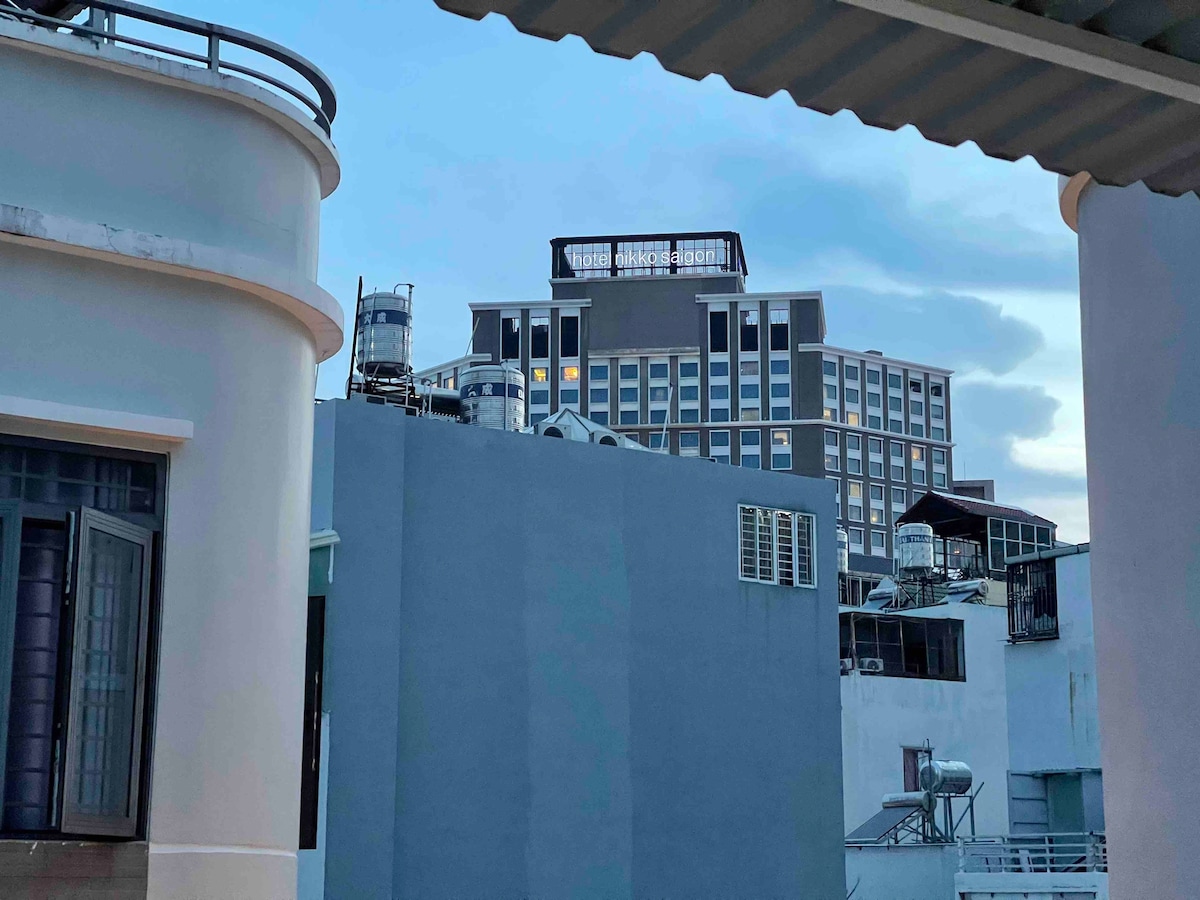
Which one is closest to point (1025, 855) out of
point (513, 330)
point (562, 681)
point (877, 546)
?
point (562, 681)

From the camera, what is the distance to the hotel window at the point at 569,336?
10231 centimetres

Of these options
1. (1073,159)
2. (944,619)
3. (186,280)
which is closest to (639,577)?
(186,280)

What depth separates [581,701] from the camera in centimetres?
1984

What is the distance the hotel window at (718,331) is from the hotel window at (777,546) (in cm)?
8099

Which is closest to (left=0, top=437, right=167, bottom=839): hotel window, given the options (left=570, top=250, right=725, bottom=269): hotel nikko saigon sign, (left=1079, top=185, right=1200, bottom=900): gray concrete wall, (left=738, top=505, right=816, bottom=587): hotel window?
(left=1079, top=185, right=1200, bottom=900): gray concrete wall

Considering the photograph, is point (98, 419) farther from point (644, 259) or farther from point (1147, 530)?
point (644, 259)

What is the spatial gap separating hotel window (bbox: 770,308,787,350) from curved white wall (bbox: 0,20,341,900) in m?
96.1

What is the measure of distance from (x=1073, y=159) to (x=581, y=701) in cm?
1615

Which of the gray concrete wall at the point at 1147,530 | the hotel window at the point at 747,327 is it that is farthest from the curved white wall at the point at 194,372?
the hotel window at the point at 747,327

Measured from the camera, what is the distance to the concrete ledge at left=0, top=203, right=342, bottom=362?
27.7 feet

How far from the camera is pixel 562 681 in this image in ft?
64.7

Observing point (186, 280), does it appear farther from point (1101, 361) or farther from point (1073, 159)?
point (1073, 159)

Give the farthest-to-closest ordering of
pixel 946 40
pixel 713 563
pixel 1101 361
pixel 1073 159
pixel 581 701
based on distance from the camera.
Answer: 1. pixel 713 563
2. pixel 581 701
3. pixel 1101 361
4. pixel 1073 159
5. pixel 946 40

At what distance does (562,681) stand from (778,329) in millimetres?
86957
